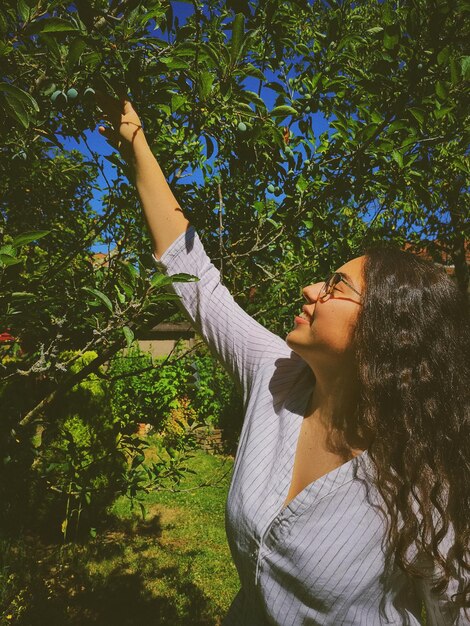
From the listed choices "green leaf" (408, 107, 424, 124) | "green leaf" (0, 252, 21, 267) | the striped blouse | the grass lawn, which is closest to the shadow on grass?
the grass lawn

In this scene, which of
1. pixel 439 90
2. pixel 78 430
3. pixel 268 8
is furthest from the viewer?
pixel 78 430

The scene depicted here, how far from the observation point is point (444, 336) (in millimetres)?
1223

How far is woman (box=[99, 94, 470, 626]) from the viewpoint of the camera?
1.08m

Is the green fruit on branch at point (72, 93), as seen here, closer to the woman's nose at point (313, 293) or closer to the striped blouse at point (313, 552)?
the woman's nose at point (313, 293)

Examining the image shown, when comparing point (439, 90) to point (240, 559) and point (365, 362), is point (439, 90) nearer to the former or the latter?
point (365, 362)

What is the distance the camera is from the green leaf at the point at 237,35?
119 cm

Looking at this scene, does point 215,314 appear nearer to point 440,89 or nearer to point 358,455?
point 358,455

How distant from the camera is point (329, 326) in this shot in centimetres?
121

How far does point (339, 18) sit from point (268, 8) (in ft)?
1.01

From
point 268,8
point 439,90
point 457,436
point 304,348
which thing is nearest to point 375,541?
point 457,436

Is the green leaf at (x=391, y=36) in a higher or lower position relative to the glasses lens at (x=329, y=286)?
higher

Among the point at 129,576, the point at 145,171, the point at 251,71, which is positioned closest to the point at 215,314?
the point at 145,171

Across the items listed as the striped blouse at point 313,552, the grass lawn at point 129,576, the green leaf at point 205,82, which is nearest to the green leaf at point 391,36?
the green leaf at point 205,82

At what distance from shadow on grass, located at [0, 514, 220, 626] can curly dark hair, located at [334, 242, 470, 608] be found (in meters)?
2.91
